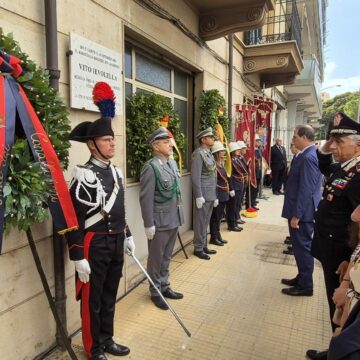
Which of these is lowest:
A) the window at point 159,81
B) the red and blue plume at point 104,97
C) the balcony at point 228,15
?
the red and blue plume at point 104,97

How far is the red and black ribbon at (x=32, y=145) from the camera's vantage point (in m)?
1.88

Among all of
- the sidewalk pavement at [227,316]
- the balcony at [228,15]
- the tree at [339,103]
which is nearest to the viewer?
the sidewalk pavement at [227,316]

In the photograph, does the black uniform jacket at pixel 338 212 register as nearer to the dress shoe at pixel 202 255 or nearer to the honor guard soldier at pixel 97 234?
the honor guard soldier at pixel 97 234

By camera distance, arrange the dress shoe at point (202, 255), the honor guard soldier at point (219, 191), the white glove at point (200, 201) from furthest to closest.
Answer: the honor guard soldier at point (219, 191), the dress shoe at point (202, 255), the white glove at point (200, 201)

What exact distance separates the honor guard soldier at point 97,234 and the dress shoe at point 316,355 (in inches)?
57.4

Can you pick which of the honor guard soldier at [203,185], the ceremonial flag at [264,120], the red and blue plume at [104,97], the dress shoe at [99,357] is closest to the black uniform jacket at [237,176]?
the honor guard soldier at [203,185]

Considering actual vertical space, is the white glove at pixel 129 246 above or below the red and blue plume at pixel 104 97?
below

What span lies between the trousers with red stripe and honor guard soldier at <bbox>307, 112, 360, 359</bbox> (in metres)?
1.60

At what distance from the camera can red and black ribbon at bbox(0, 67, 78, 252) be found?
1876 millimetres

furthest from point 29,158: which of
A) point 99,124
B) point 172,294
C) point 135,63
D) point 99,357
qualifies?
point 135,63

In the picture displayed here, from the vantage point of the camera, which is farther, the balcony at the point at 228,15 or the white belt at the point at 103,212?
the balcony at the point at 228,15

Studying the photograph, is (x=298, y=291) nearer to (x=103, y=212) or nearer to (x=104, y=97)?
(x=103, y=212)

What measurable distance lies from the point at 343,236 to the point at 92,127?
79.1 inches

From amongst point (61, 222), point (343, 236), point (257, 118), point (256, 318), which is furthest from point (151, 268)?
point (257, 118)
